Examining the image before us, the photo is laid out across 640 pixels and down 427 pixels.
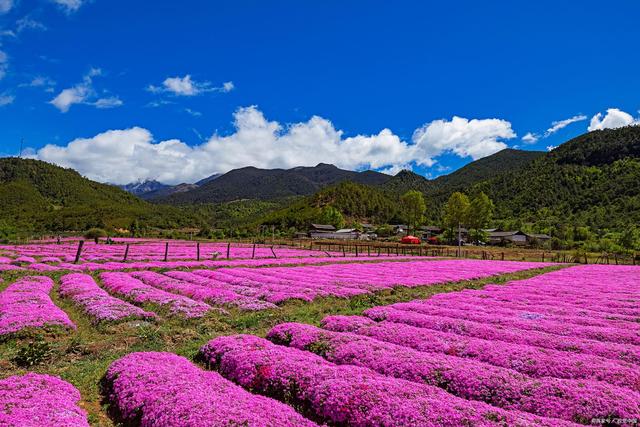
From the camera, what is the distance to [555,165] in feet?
554

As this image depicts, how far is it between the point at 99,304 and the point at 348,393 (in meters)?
16.0

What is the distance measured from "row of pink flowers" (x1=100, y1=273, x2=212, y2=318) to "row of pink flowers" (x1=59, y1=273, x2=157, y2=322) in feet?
3.76

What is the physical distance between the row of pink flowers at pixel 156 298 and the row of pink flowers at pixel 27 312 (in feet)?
13.0

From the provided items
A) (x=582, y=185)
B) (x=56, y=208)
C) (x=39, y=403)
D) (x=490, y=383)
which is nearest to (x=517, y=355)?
(x=490, y=383)

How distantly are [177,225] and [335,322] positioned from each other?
167 m

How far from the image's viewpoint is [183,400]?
24.5 ft

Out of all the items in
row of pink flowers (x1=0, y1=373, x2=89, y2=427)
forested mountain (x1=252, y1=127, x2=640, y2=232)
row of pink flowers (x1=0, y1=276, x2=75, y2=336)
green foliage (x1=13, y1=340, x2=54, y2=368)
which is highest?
forested mountain (x1=252, y1=127, x2=640, y2=232)

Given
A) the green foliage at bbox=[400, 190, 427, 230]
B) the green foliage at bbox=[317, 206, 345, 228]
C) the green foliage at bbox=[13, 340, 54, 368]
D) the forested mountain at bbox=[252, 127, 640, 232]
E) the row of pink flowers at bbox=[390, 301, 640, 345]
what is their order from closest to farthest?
the green foliage at bbox=[13, 340, 54, 368] < the row of pink flowers at bbox=[390, 301, 640, 345] < the forested mountain at bbox=[252, 127, 640, 232] < the green foliage at bbox=[400, 190, 427, 230] < the green foliage at bbox=[317, 206, 345, 228]

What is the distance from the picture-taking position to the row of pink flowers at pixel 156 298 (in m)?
18.3

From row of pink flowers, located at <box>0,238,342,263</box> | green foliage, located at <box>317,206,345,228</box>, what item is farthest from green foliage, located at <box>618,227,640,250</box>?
green foliage, located at <box>317,206,345,228</box>

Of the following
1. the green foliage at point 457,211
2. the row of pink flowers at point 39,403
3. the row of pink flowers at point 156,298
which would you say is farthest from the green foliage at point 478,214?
the row of pink flowers at point 39,403

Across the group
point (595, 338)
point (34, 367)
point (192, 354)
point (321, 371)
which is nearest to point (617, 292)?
point (595, 338)

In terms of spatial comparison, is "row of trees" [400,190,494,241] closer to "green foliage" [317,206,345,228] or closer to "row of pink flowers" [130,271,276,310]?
"green foliage" [317,206,345,228]

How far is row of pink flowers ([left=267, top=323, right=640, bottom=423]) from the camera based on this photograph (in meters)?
7.05
